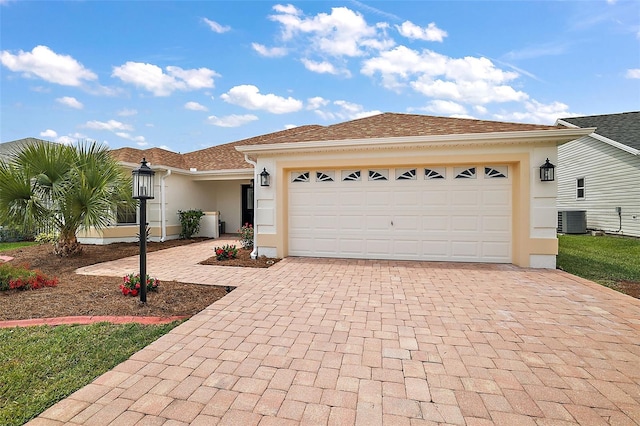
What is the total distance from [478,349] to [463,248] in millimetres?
4762

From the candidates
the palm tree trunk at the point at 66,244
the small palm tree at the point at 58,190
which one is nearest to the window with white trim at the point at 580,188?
the small palm tree at the point at 58,190

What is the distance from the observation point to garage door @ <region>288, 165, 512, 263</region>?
7.38 m

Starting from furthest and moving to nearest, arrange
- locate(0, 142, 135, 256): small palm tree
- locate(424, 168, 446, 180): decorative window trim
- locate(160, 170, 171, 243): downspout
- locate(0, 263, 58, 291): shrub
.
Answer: locate(160, 170, 171, 243): downspout, locate(424, 168, 446, 180): decorative window trim, locate(0, 142, 135, 256): small palm tree, locate(0, 263, 58, 291): shrub

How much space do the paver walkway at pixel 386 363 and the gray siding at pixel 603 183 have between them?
1097cm

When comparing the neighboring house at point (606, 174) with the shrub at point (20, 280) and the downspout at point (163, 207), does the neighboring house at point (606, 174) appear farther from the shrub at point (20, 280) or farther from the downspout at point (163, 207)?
the shrub at point (20, 280)

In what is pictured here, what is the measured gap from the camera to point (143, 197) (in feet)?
15.5

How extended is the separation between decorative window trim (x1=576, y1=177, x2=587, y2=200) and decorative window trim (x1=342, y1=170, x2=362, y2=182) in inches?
555

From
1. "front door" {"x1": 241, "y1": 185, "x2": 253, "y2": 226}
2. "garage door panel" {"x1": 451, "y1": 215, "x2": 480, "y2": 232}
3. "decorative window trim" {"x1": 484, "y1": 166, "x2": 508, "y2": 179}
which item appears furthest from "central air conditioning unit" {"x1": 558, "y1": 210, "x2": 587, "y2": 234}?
"front door" {"x1": 241, "y1": 185, "x2": 253, "y2": 226}

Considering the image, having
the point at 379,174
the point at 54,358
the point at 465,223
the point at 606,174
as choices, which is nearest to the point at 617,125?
the point at 606,174

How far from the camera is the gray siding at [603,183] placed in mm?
12406

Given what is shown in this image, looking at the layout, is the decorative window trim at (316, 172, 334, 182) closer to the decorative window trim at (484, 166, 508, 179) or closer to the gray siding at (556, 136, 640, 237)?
the decorative window trim at (484, 166, 508, 179)

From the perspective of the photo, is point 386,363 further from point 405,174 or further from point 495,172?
point 495,172

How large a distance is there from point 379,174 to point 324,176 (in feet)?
4.98

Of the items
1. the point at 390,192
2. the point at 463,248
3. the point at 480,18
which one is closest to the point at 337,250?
the point at 390,192
